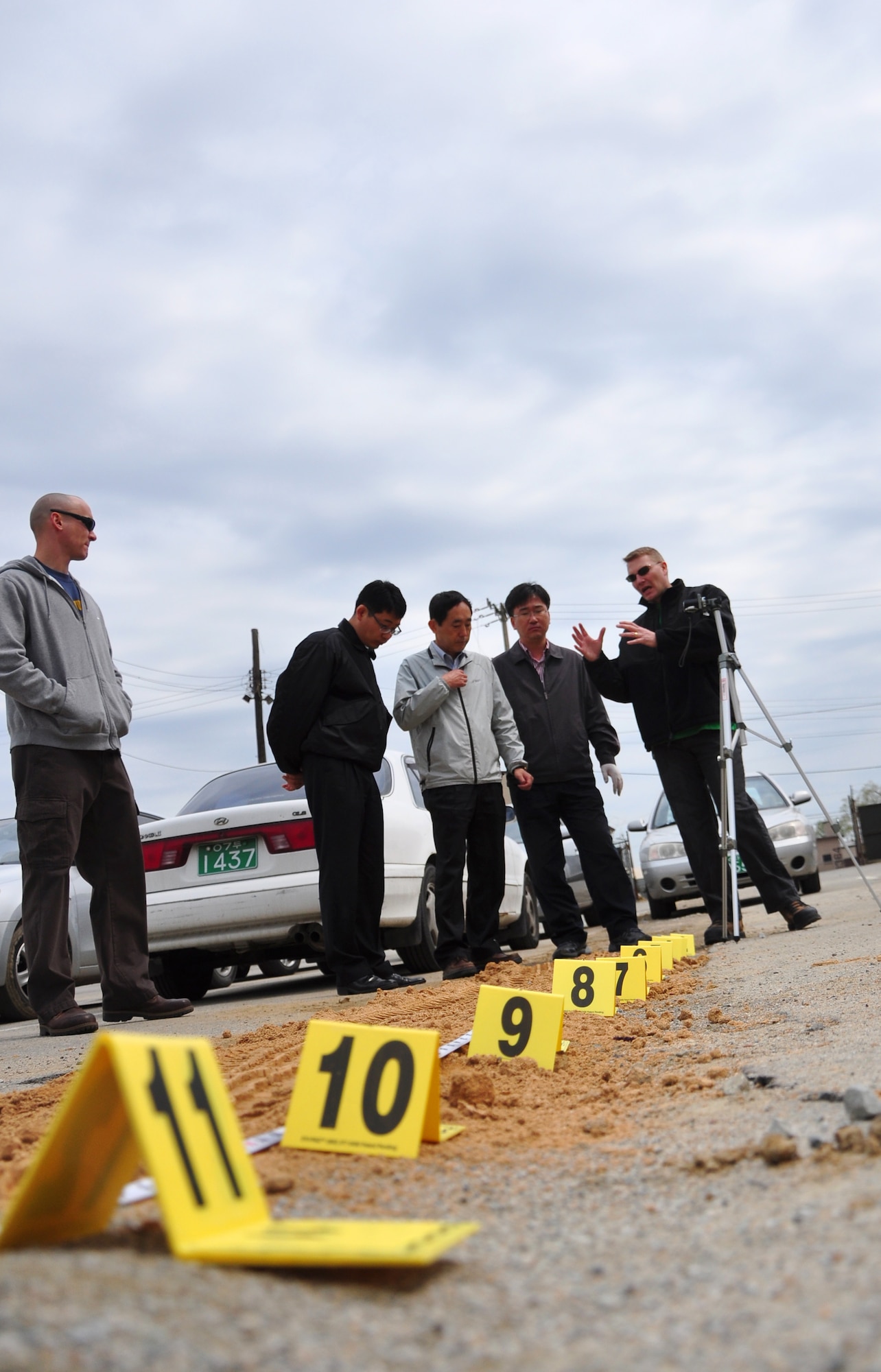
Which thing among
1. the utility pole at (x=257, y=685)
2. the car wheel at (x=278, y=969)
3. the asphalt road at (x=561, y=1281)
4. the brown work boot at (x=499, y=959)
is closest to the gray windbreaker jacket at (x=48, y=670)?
the brown work boot at (x=499, y=959)

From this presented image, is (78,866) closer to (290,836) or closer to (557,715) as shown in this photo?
(290,836)

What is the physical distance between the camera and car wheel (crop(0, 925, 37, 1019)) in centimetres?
685

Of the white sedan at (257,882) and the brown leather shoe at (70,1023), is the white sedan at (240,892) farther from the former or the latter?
the brown leather shoe at (70,1023)

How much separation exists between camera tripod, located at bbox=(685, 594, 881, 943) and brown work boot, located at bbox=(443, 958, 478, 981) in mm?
1689

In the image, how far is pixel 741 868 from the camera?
464 inches

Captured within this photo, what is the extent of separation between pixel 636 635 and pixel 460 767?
4.56 feet

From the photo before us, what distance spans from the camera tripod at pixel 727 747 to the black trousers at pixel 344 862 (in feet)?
7.44

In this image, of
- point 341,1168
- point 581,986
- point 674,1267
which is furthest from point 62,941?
point 674,1267

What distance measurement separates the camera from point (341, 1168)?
195 centimetres

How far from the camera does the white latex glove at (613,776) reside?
6824 mm

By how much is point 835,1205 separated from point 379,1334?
2.18 feet

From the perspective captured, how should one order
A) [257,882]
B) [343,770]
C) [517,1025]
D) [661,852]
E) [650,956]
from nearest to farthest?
1. [517,1025]
2. [650,956]
3. [343,770]
4. [257,882]
5. [661,852]

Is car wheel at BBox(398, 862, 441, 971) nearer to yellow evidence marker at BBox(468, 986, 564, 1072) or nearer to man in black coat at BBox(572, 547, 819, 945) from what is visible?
man in black coat at BBox(572, 547, 819, 945)

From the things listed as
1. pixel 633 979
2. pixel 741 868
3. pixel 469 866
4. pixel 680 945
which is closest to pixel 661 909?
pixel 741 868
